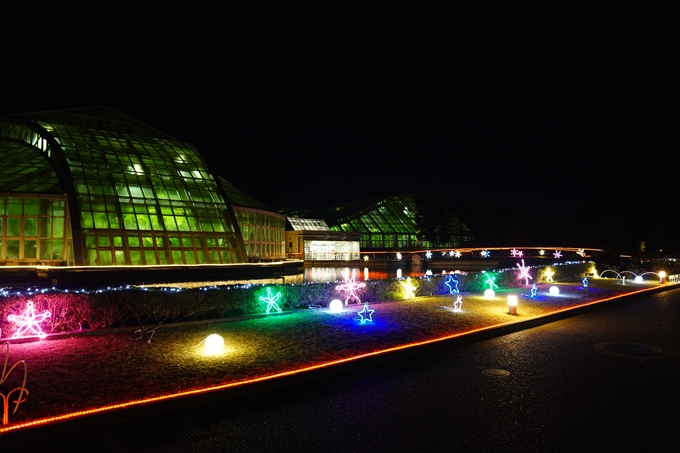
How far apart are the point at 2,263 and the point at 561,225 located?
83867 millimetres

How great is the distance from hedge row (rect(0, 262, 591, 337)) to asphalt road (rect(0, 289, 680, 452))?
628 centimetres

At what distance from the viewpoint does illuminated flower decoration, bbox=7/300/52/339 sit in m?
10.3

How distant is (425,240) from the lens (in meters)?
74.6

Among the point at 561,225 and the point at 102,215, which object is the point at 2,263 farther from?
the point at 561,225

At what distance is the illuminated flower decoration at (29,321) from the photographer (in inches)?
407

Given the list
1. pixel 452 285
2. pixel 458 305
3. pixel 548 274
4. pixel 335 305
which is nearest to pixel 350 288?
pixel 335 305

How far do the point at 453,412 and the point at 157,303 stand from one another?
29.1ft

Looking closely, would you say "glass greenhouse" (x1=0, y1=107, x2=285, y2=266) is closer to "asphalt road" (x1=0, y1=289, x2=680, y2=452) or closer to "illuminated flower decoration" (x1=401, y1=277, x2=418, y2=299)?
"illuminated flower decoration" (x1=401, y1=277, x2=418, y2=299)

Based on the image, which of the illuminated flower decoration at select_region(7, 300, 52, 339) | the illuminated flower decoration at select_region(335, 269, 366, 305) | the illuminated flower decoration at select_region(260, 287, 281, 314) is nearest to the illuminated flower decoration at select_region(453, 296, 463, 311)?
the illuminated flower decoration at select_region(335, 269, 366, 305)

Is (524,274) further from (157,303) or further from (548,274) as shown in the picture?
(157,303)

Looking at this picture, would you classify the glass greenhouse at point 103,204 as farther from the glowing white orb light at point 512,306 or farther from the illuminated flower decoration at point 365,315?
the glowing white orb light at point 512,306

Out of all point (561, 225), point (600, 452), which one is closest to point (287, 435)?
point (600, 452)

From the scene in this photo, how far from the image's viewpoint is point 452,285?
20.6 meters

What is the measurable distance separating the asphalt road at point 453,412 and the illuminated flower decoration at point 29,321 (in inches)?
242
